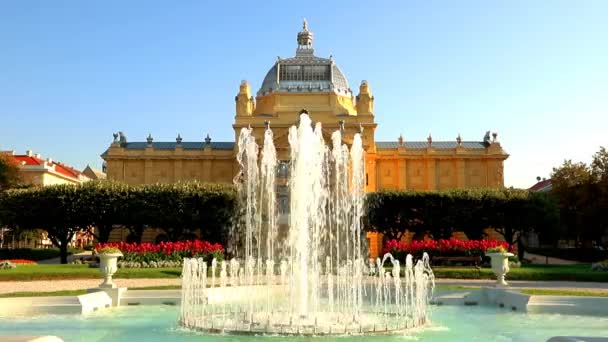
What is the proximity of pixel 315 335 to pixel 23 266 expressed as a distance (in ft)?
86.1

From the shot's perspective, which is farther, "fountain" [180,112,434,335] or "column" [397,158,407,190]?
"column" [397,158,407,190]

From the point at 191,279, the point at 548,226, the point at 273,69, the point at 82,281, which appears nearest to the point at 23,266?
the point at 82,281

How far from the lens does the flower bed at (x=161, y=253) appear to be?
36.2 meters

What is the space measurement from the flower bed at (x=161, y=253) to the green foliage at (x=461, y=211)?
15123mm

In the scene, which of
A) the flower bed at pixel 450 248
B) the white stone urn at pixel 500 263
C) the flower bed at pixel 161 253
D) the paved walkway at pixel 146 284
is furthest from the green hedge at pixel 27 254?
the white stone urn at pixel 500 263

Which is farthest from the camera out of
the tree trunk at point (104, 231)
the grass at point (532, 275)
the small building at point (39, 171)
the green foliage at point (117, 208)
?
the small building at point (39, 171)

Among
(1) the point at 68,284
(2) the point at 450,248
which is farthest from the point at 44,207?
(2) the point at 450,248

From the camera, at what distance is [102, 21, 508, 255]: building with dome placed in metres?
66.1

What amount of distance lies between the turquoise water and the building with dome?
155 ft

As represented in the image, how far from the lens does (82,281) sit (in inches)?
1130

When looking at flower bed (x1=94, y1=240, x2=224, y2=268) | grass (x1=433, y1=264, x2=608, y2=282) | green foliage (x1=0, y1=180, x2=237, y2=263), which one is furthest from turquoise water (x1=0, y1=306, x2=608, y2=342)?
green foliage (x1=0, y1=180, x2=237, y2=263)

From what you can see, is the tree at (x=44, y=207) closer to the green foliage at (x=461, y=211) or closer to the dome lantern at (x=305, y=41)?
the green foliage at (x=461, y=211)

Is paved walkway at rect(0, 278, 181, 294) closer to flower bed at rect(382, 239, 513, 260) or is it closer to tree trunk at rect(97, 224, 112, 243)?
flower bed at rect(382, 239, 513, 260)

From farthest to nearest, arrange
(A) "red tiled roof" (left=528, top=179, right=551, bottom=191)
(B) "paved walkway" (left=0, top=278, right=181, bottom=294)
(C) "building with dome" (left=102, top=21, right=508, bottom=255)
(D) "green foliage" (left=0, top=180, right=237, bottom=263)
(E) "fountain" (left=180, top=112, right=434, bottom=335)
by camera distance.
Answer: (A) "red tiled roof" (left=528, top=179, right=551, bottom=191)
(C) "building with dome" (left=102, top=21, right=508, bottom=255)
(D) "green foliage" (left=0, top=180, right=237, bottom=263)
(B) "paved walkway" (left=0, top=278, right=181, bottom=294)
(E) "fountain" (left=180, top=112, right=434, bottom=335)
